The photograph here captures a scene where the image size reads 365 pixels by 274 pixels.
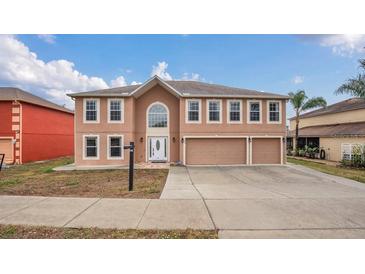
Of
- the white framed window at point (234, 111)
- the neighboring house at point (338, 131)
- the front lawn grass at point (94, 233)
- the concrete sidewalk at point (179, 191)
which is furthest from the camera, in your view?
the neighboring house at point (338, 131)

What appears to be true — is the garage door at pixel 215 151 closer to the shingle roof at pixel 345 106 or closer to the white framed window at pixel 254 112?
the white framed window at pixel 254 112

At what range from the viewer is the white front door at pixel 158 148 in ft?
52.1

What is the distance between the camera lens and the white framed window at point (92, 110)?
48.9 feet

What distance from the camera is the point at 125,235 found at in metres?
4.18

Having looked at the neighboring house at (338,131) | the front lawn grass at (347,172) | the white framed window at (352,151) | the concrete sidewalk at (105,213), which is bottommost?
the front lawn grass at (347,172)

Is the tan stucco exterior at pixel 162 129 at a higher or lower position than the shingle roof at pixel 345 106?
lower

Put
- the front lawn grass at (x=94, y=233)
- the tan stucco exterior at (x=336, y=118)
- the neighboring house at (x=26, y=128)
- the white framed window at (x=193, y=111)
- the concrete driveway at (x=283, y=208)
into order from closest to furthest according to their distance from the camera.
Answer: the front lawn grass at (x=94, y=233)
the concrete driveway at (x=283, y=208)
the white framed window at (x=193, y=111)
the neighboring house at (x=26, y=128)
the tan stucco exterior at (x=336, y=118)

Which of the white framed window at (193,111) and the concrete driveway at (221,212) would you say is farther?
the white framed window at (193,111)

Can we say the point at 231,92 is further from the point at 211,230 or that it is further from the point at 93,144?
the point at 211,230

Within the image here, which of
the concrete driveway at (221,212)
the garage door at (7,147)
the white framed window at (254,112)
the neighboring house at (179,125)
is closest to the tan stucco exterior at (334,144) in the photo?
the neighboring house at (179,125)

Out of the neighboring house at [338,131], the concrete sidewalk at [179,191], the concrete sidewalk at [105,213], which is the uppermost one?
the neighboring house at [338,131]

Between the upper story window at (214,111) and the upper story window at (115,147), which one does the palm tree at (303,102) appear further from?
the upper story window at (115,147)

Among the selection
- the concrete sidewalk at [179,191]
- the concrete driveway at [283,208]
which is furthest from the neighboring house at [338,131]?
the concrete sidewalk at [179,191]
